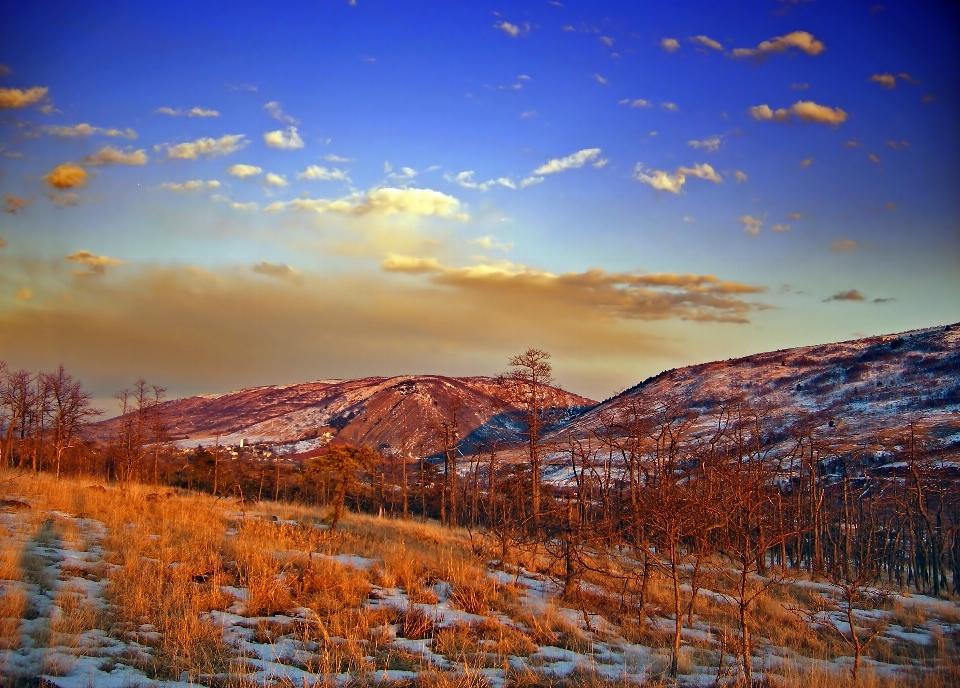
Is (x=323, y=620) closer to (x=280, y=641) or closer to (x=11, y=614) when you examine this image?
(x=280, y=641)

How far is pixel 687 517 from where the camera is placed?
28.9 feet

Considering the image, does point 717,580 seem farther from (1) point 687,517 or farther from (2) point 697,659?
(1) point 687,517

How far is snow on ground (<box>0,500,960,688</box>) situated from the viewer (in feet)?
20.1

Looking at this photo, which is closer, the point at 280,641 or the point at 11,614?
the point at 11,614

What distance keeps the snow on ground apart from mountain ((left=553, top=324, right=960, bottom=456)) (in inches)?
2094

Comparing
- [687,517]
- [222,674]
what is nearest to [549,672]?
[687,517]

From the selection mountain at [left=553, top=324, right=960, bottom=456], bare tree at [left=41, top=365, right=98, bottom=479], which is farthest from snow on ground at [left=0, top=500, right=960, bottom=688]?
mountain at [left=553, top=324, right=960, bottom=456]

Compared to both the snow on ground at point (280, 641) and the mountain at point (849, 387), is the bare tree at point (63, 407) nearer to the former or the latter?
the snow on ground at point (280, 641)

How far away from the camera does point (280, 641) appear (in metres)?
7.74

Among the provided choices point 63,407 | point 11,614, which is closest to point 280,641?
point 11,614

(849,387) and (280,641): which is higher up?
(849,387)

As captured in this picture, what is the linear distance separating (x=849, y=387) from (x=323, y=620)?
11465 centimetres

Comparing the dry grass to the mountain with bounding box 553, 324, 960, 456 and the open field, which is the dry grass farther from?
the mountain with bounding box 553, 324, 960, 456

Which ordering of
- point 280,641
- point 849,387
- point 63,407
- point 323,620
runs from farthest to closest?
point 849,387 < point 63,407 < point 323,620 < point 280,641
